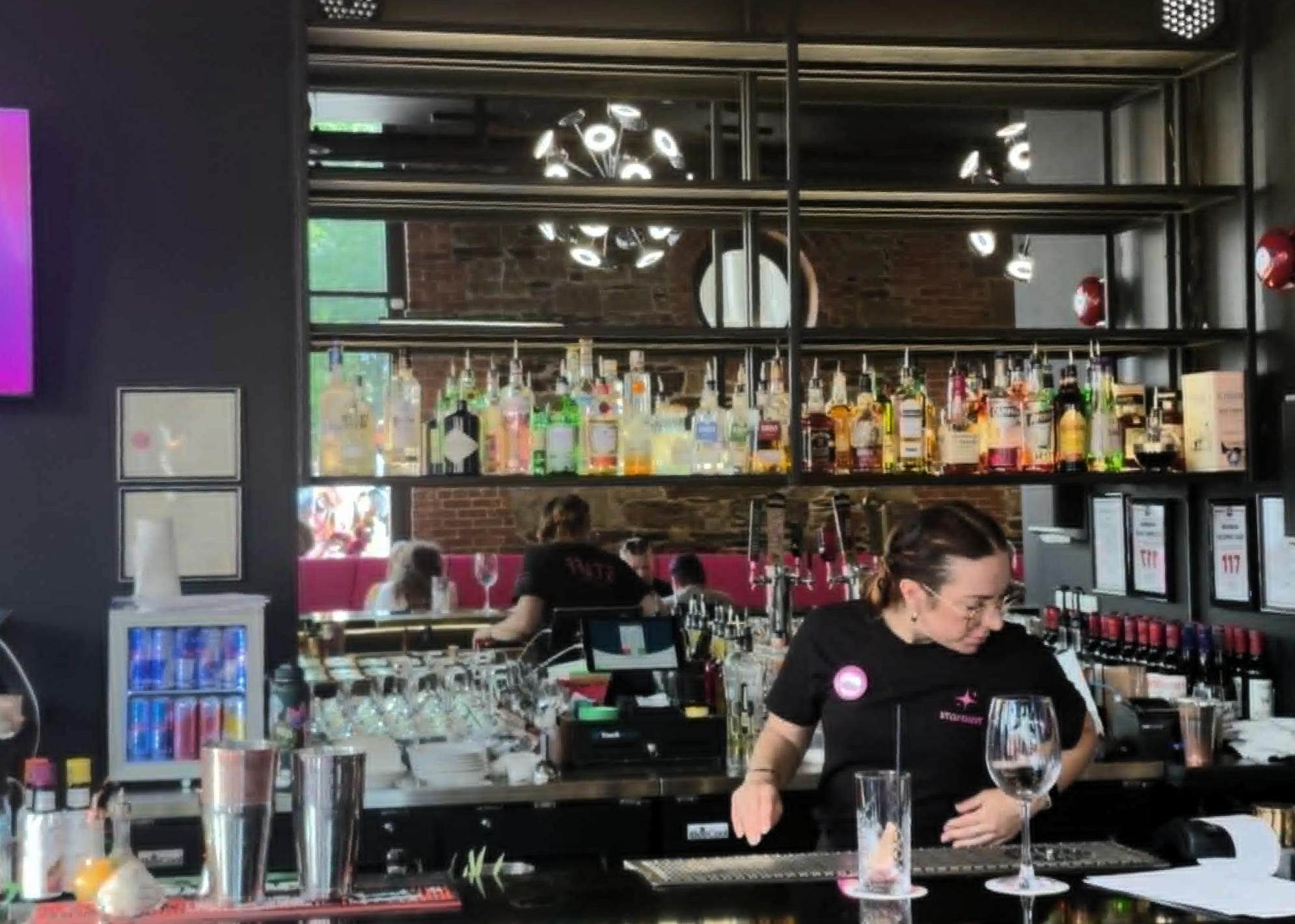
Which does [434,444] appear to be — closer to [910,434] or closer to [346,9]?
[346,9]

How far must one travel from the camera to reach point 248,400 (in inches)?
178

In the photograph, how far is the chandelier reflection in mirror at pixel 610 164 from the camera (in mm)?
5035

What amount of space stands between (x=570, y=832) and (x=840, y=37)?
215cm

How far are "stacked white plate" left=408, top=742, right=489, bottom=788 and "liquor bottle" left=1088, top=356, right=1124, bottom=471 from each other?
1.87m

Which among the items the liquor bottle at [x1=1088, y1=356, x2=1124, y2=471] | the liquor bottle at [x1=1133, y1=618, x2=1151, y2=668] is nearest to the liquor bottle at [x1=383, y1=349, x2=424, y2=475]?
the liquor bottle at [x1=1088, y1=356, x2=1124, y2=471]

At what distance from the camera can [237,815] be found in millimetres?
2307

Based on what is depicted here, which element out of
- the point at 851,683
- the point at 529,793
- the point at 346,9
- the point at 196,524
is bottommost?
the point at 529,793

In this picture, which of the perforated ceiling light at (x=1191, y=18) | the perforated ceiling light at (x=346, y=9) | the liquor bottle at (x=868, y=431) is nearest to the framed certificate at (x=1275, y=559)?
the liquor bottle at (x=868, y=431)

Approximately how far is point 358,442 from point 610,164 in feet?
4.98

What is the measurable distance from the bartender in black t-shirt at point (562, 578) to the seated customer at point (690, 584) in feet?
0.33

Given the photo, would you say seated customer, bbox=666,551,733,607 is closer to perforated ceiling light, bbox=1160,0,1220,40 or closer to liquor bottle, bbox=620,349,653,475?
liquor bottle, bbox=620,349,653,475

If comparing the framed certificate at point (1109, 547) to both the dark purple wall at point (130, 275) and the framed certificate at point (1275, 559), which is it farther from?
the dark purple wall at point (130, 275)

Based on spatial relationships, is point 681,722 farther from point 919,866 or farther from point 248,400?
point 919,866

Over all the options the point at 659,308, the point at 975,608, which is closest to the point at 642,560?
the point at 659,308
